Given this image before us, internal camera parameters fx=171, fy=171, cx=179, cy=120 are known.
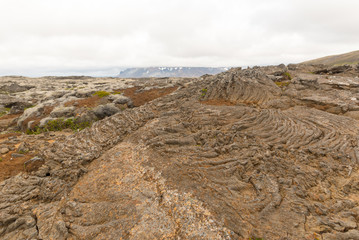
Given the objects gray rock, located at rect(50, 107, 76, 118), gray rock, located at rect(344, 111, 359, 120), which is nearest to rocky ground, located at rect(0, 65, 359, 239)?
gray rock, located at rect(344, 111, 359, 120)

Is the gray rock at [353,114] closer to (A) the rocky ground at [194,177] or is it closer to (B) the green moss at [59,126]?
(A) the rocky ground at [194,177]

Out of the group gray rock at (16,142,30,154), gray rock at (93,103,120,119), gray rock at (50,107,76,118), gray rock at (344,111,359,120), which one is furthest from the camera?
gray rock at (50,107,76,118)

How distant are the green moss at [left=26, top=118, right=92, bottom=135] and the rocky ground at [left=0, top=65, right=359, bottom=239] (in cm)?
600

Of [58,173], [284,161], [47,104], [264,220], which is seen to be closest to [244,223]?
[264,220]

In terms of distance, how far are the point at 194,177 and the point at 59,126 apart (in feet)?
107

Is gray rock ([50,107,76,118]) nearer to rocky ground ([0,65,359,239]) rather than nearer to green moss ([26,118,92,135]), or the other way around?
green moss ([26,118,92,135])

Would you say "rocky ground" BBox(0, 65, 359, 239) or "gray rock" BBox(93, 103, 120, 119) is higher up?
"gray rock" BBox(93, 103, 120, 119)

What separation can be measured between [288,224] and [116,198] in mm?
14420

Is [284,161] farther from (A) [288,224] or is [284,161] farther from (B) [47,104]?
(B) [47,104]

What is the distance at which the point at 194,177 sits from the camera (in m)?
17.4

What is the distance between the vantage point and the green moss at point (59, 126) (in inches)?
1376

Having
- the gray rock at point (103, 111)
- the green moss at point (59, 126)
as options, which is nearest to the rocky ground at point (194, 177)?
the green moss at point (59, 126)

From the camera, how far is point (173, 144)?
22766mm

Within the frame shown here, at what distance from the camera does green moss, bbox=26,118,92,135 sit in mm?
34944
